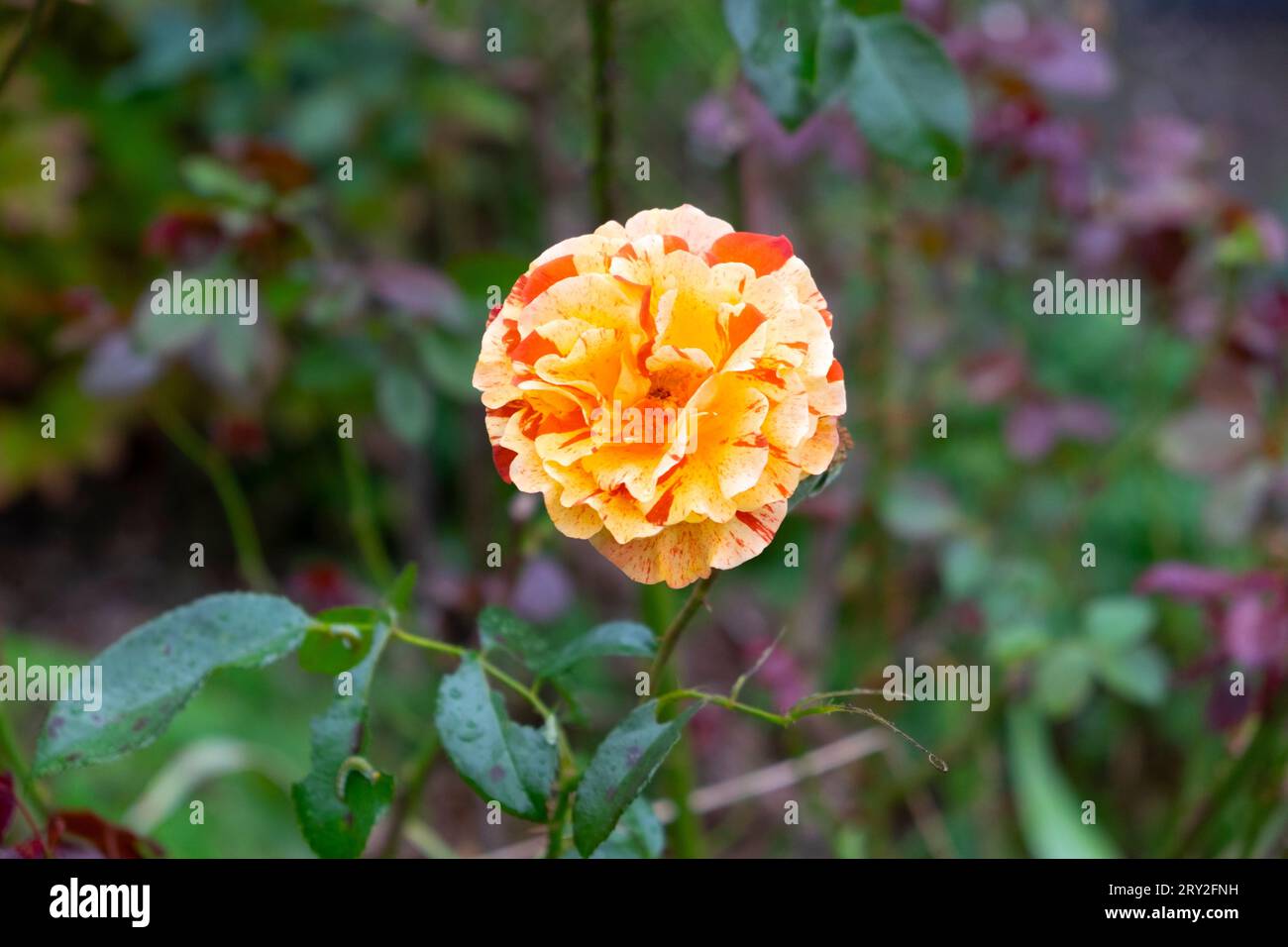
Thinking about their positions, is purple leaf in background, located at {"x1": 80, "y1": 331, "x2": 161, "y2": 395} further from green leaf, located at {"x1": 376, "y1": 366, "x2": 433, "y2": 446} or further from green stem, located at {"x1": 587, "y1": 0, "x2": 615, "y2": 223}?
green stem, located at {"x1": 587, "y1": 0, "x2": 615, "y2": 223}

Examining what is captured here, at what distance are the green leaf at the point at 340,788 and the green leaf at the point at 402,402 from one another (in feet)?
1.39

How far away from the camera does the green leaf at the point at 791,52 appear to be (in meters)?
0.64

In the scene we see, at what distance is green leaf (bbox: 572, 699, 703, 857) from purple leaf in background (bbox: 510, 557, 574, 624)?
45 cm

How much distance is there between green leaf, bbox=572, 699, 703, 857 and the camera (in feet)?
1.64

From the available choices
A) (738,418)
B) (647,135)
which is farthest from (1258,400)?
(647,135)

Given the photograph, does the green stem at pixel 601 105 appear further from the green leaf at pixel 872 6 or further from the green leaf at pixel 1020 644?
the green leaf at pixel 1020 644

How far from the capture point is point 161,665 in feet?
1.85

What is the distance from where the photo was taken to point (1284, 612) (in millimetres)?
875

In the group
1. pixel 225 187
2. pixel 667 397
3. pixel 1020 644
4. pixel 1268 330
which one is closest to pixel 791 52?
pixel 667 397

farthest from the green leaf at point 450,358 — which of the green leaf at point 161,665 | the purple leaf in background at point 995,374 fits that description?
the purple leaf in background at point 995,374
